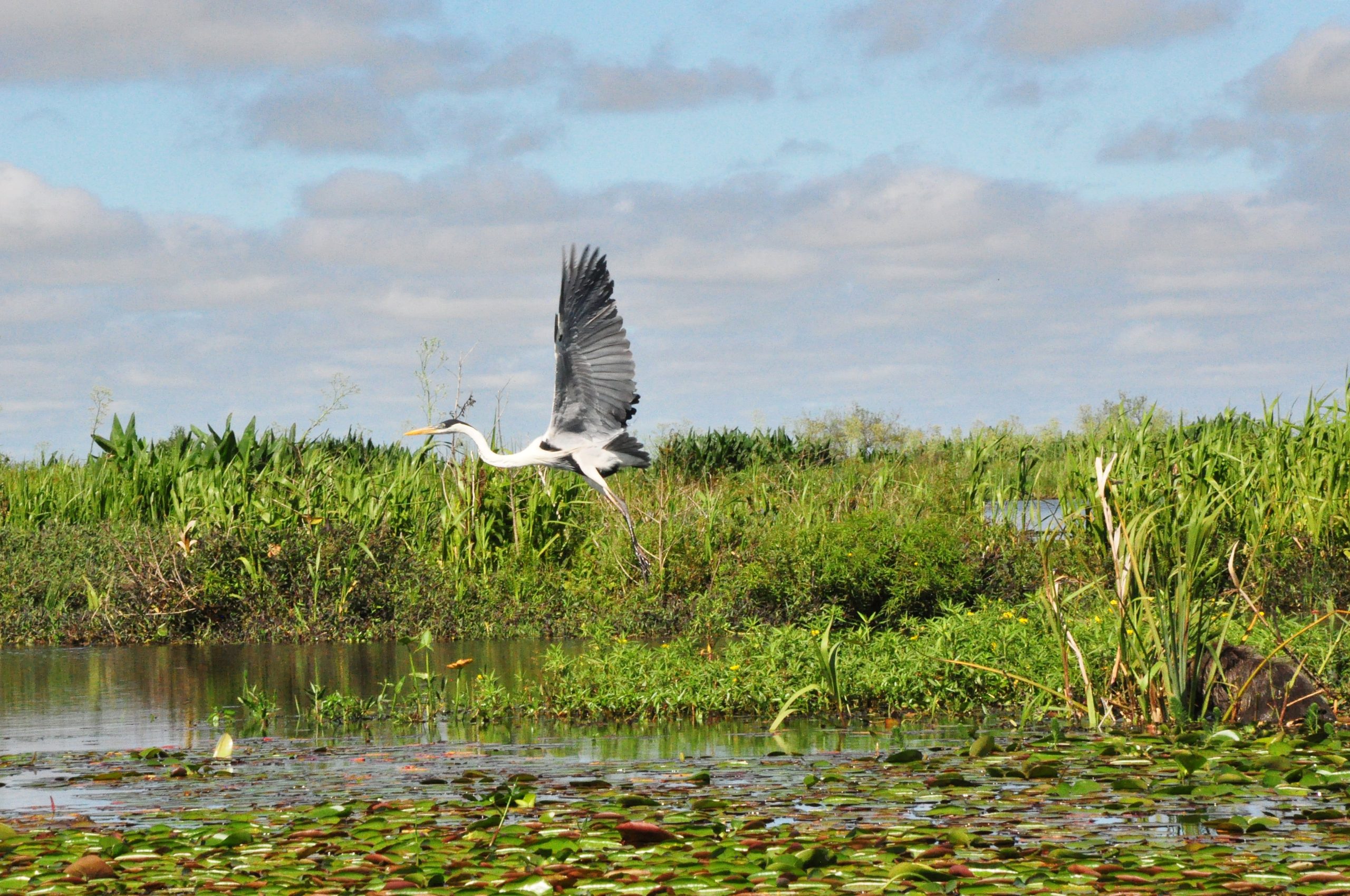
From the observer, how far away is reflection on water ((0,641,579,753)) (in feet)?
23.5

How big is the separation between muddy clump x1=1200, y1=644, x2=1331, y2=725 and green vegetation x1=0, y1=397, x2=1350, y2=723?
0.12m

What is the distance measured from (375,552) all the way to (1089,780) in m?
8.43

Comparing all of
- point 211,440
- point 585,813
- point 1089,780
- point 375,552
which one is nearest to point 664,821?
point 585,813

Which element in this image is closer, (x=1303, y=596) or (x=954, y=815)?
(x=954, y=815)

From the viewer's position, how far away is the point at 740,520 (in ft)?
44.4

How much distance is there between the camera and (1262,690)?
677cm

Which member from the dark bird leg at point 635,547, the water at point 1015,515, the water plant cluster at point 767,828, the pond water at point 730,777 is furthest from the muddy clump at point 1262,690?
the dark bird leg at point 635,547

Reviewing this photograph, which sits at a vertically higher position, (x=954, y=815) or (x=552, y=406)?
(x=552, y=406)

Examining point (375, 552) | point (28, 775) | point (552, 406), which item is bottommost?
point (28, 775)

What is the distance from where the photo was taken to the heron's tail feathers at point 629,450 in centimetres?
1181

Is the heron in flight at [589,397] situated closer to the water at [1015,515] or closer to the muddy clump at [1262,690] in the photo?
the water at [1015,515]

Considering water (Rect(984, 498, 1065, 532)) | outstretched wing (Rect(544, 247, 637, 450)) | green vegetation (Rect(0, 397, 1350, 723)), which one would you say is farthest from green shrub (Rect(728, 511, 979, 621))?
outstretched wing (Rect(544, 247, 637, 450))

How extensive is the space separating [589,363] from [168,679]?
3840mm

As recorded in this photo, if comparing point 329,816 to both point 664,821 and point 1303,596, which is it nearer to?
point 664,821
